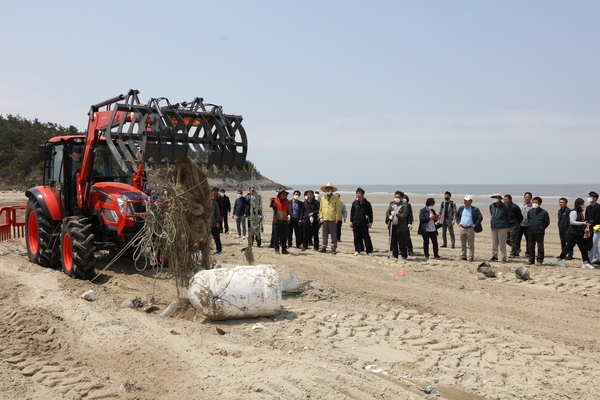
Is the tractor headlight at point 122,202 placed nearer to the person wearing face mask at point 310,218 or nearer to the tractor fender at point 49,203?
the tractor fender at point 49,203

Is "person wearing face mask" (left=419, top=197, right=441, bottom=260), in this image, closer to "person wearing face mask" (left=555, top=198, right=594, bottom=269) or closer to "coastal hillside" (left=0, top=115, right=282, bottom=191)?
"person wearing face mask" (left=555, top=198, right=594, bottom=269)

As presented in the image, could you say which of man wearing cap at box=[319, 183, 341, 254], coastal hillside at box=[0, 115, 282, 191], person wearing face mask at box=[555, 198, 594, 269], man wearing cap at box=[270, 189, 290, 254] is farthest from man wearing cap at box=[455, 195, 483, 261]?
coastal hillside at box=[0, 115, 282, 191]

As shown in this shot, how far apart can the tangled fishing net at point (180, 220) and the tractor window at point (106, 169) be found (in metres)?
2.62

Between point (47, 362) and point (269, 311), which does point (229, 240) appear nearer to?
point (269, 311)

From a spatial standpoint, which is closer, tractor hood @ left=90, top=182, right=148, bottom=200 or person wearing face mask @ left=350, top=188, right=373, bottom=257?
tractor hood @ left=90, top=182, right=148, bottom=200

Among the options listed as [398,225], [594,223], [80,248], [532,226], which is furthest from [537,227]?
[80,248]

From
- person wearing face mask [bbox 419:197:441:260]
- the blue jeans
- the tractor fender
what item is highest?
the tractor fender

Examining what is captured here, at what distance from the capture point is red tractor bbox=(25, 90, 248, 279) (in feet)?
24.2

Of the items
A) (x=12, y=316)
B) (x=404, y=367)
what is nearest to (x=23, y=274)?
(x=12, y=316)

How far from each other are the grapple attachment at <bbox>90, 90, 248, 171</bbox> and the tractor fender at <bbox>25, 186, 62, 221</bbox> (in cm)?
283

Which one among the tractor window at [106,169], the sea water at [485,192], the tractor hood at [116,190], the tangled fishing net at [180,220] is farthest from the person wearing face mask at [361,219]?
the sea water at [485,192]

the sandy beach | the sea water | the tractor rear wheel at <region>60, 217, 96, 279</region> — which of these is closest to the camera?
the sandy beach

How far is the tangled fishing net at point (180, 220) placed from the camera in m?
7.41

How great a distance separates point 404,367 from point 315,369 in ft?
2.99
